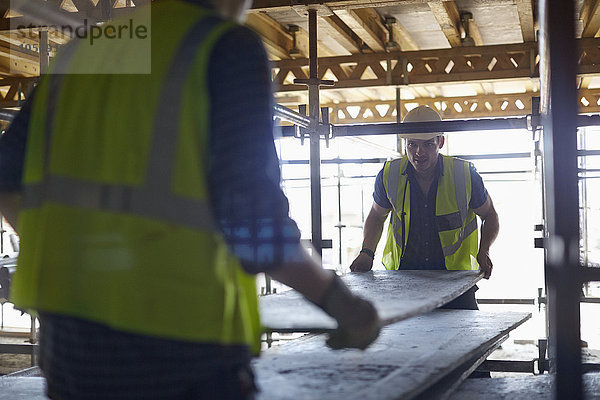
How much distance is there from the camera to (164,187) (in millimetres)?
1353

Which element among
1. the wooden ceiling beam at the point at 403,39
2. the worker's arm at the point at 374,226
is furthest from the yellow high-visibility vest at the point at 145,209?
the wooden ceiling beam at the point at 403,39

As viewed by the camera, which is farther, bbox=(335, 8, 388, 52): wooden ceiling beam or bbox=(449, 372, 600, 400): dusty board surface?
bbox=(335, 8, 388, 52): wooden ceiling beam

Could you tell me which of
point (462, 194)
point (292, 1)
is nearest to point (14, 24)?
point (292, 1)

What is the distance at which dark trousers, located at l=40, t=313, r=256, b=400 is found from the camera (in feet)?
4.51

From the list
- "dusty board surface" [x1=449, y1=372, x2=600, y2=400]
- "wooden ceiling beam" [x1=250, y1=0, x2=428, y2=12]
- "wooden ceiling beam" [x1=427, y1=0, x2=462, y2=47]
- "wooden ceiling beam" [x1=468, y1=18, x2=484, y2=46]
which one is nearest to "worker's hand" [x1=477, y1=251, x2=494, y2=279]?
"dusty board surface" [x1=449, y1=372, x2=600, y2=400]

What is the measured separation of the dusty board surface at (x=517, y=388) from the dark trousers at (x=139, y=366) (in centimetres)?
179

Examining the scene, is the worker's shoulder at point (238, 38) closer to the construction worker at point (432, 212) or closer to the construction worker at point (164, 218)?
the construction worker at point (164, 218)

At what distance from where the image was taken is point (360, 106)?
1573cm

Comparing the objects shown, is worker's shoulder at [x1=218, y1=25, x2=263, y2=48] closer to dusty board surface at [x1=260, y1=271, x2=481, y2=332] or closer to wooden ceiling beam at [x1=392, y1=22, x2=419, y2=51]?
dusty board surface at [x1=260, y1=271, x2=481, y2=332]

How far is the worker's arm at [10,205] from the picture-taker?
1.73 m

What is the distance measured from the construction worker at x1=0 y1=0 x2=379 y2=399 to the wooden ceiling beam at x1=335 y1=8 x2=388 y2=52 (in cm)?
744

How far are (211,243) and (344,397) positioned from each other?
2.70 feet

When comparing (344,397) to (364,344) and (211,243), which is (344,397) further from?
(211,243)

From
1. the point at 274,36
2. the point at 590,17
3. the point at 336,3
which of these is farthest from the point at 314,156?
the point at 590,17
